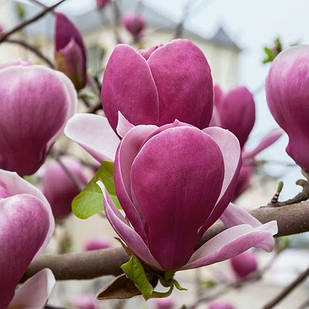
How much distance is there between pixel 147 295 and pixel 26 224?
8cm

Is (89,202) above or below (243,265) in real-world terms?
above

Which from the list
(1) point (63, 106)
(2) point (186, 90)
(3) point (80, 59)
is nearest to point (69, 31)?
(3) point (80, 59)

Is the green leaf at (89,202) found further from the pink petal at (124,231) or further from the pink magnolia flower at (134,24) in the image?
the pink magnolia flower at (134,24)

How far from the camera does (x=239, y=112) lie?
56 centimetres

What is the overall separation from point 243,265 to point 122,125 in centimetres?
108

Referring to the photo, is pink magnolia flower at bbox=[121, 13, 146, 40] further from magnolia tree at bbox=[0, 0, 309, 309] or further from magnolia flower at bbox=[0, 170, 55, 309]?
magnolia flower at bbox=[0, 170, 55, 309]

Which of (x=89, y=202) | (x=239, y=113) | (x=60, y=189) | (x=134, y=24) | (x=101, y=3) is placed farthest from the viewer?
(x=134, y=24)

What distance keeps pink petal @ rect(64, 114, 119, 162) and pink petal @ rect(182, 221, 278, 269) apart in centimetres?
8

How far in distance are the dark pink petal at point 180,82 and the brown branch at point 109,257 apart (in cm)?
8

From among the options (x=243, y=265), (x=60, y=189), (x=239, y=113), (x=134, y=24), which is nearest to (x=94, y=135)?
(x=239, y=113)

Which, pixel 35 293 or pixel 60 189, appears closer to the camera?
pixel 35 293

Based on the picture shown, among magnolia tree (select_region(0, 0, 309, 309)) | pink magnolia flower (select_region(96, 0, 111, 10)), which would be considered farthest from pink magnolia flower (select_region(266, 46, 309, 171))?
pink magnolia flower (select_region(96, 0, 111, 10))

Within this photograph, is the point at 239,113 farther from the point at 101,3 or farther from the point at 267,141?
the point at 101,3

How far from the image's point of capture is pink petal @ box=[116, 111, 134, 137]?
1.10 ft
